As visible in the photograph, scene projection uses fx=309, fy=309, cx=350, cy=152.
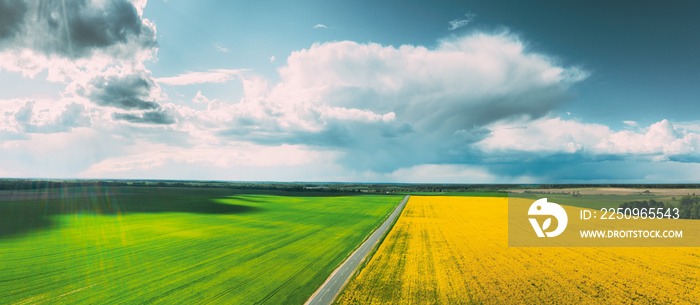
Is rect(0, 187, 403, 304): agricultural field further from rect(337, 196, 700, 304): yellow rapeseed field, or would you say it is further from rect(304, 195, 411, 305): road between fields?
rect(337, 196, 700, 304): yellow rapeseed field

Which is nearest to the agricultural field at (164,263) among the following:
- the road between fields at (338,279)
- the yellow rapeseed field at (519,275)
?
the road between fields at (338,279)

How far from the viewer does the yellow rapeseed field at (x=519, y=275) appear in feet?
53.2

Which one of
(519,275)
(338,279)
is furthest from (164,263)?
→ (519,275)

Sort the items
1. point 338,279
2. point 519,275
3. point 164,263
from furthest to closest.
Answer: point 164,263, point 519,275, point 338,279

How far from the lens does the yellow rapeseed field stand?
1620 centimetres

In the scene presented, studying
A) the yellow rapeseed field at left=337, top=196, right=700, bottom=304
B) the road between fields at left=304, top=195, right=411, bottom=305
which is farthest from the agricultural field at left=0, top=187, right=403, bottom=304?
the yellow rapeseed field at left=337, top=196, right=700, bottom=304

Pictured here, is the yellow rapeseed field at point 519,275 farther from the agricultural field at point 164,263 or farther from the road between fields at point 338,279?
the agricultural field at point 164,263

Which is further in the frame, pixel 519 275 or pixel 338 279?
pixel 519 275

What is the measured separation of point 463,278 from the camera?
19.1 m

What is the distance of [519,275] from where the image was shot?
20.0m

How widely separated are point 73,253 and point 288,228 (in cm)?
2110

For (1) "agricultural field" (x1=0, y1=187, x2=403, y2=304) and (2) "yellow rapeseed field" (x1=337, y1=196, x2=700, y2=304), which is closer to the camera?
(1) "agricultural field" (x1=0, y1=187, x2=403, y2=304)

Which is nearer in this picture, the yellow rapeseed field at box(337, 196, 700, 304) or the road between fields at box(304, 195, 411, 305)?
the road between fields at box(304, 195, 411, 305)

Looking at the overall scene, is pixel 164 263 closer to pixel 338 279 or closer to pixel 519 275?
pixel 338 279
